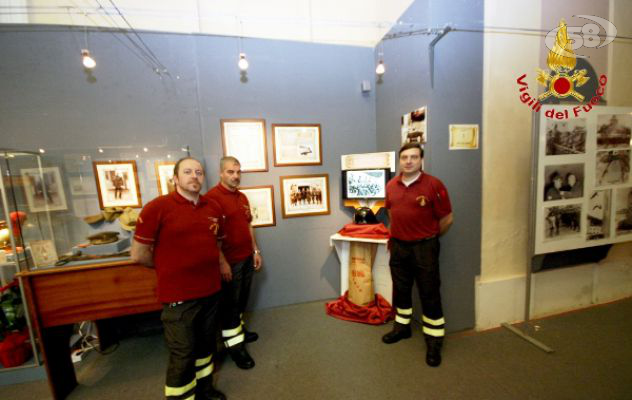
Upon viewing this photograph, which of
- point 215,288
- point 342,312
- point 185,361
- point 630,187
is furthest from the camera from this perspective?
point 342,312

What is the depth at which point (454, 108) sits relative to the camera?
199 cm

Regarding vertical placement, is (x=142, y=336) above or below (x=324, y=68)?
below

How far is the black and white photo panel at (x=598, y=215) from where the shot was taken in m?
2.01

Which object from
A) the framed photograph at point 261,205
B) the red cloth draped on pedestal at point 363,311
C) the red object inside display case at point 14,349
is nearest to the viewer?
the red object inside display case at point 14,349

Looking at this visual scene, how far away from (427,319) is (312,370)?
3.33ft

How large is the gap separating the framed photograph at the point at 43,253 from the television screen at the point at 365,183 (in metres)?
2.62

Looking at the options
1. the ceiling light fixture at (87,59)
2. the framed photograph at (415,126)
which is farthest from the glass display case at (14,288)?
the framed photograph at (415,126)

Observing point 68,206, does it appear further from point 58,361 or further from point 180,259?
point 180,259

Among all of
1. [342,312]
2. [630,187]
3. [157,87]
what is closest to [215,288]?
[342,312]

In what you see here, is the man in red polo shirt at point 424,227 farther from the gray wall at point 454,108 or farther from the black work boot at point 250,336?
the black work boot at point 250,336

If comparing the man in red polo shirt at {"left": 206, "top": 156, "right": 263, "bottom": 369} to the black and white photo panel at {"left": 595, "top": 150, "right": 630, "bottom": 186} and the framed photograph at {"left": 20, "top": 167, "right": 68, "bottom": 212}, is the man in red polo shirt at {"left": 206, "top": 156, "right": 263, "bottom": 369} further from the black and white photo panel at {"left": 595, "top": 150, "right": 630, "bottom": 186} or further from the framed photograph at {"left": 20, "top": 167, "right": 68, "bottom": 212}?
the black and white photo panel at {"left": 595, "top": 150, "right": 630, "bottom": 186}

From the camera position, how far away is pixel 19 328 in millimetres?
1923

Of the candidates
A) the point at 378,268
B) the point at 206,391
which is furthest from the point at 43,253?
the point at 378,268

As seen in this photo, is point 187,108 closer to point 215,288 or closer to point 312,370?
point 215,288
